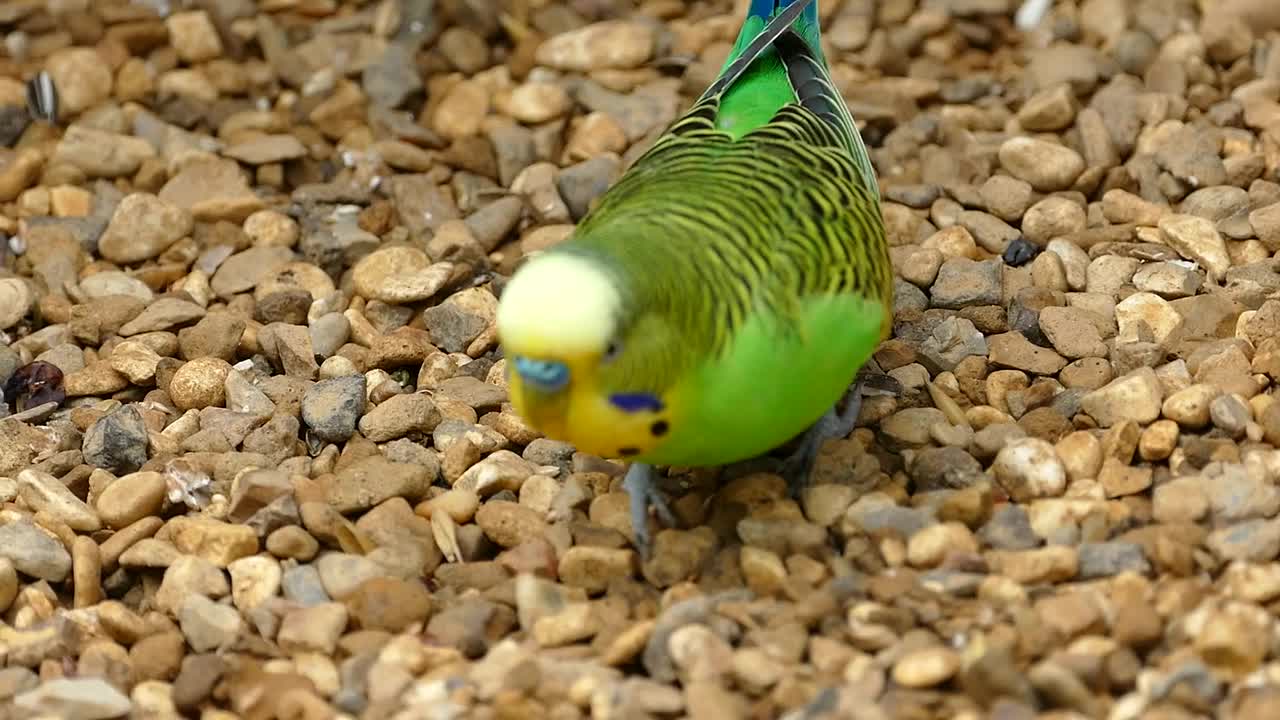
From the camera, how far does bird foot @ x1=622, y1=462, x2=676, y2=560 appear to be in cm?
410

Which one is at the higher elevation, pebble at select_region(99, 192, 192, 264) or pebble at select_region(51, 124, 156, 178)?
pebble at select_region(51, 124, 156, 178)

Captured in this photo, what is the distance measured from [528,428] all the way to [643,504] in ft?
2.07

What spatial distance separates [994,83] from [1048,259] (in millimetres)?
1522

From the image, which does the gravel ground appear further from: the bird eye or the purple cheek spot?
the bird eye

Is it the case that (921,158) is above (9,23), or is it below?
below

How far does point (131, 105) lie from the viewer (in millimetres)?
6555

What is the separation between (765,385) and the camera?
3.69 m

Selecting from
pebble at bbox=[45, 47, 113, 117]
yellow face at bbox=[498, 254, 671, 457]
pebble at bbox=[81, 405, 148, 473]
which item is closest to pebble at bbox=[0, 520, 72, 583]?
pebble at bbox=[81, 405, 148, 473]

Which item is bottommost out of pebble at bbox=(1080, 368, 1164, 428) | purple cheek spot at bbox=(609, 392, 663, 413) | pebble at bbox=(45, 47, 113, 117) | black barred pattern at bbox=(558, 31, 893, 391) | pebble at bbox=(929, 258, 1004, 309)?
pebble at bbox=(929, 258, 1004, 309)

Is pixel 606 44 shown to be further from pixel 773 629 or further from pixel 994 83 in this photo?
pixel 773 629

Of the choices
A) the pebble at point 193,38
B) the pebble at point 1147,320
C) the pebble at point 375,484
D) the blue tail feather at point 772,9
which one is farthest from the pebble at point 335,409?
the pebble at point 193,38

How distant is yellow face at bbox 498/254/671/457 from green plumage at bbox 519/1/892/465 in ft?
0.15

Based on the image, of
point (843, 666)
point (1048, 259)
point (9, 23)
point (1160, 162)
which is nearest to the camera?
point (843, 666)

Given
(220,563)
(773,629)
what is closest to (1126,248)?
(773,629)
